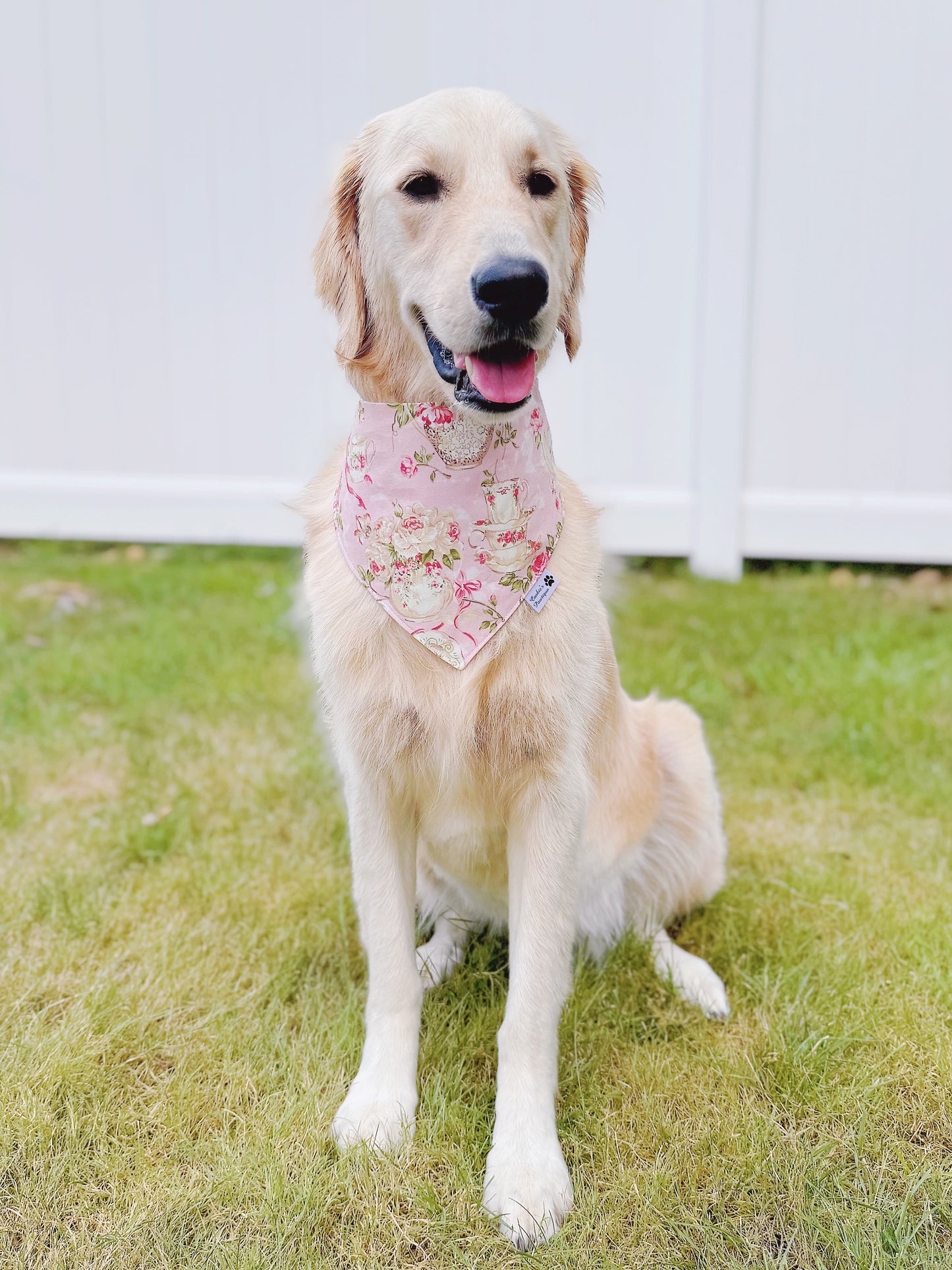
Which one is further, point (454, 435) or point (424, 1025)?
point (424, 1025)

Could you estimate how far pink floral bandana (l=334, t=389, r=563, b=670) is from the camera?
1626 millimetres

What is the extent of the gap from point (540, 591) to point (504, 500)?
0.52 feet

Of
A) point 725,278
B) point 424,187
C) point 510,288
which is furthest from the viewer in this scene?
point 725,278

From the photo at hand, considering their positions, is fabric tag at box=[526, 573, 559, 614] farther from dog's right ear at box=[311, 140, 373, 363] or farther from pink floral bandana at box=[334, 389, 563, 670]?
A: dog's right ear at box=[311, 140, 373, 363]

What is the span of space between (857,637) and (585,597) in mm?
2604

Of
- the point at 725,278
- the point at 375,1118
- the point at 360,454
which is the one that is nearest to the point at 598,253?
the point at 725,278

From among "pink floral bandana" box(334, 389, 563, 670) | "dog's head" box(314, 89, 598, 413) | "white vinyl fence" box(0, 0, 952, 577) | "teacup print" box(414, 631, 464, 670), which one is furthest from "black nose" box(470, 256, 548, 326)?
"white vinyl fence" box(0, 0, 952, 577)

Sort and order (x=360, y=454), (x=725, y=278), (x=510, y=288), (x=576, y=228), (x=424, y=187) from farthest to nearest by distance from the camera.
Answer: (x=725, y=278), (x=576, y=228), (x=360, y=454), (x=424, y=187), (x=510, y=288)

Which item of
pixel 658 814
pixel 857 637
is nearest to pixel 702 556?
pixel 857 637

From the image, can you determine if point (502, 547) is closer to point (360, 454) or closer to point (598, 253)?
point (360, 454)

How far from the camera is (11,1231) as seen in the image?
4.84 ft

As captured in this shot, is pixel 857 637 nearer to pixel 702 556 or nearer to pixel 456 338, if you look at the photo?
pixel 702 556

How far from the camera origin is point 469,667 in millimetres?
1622

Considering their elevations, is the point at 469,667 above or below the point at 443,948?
above
